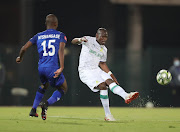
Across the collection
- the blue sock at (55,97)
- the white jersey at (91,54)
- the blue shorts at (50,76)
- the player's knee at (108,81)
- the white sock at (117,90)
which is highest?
the white jersey at (91,54)

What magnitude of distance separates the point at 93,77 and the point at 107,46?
10.2 meters

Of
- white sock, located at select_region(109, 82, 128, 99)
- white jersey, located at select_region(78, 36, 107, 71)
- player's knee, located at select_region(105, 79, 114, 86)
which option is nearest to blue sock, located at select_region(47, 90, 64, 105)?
white jersey, located at select_region(78, 36, 107, 71)

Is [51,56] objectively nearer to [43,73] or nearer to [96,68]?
[43,73]

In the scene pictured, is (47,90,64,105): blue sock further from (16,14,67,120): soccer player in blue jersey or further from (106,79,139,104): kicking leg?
(106,79,139,104): kicking leg

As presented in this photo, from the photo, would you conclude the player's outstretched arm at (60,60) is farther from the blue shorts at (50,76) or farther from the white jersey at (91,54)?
the white jersey at (91,54)

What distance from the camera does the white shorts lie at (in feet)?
37.1

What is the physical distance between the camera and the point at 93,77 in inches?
448

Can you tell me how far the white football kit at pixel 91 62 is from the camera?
37.5 feet

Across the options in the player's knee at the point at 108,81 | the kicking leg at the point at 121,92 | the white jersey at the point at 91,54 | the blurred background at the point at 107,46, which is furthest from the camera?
the blurred background at the point at 107,46

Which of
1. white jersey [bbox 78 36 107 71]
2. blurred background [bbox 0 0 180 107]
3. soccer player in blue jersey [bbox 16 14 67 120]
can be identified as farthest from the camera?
blurred background [bbox 0 0 180 107]

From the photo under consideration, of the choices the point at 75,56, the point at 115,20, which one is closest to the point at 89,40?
the point at 75,56

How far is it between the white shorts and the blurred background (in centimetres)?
774

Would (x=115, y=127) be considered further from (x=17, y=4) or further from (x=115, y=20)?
(x=17, y=4)

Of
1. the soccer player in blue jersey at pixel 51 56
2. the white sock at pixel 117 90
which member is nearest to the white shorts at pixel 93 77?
the white sock at pixel 117 90
